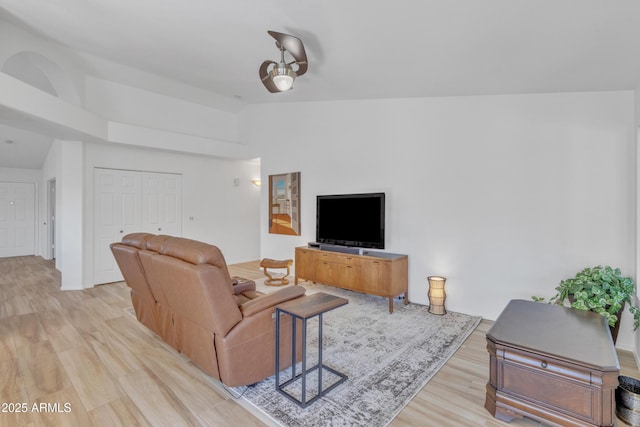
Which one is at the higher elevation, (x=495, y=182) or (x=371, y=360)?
(x=495, y=182)

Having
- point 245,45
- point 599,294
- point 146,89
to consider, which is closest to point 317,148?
point 245,45

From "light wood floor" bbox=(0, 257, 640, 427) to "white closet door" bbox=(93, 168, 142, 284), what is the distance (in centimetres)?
163

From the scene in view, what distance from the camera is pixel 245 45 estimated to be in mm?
3377

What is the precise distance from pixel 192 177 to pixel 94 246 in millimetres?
2133

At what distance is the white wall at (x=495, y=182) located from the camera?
2988 millimetres

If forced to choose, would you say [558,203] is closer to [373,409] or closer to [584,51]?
[584,51]

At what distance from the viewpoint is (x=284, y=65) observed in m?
2.97

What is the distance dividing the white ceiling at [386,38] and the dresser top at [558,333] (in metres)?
1.96

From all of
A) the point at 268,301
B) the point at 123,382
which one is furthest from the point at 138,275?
the point at 268,301

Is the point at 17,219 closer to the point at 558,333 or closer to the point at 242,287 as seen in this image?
the point at 242,287

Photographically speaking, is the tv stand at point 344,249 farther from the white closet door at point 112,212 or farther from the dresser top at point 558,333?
the white closet door at point 112,212

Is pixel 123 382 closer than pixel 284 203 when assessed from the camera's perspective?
Yes

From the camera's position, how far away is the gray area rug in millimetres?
1977

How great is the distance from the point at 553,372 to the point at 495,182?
231 cm
